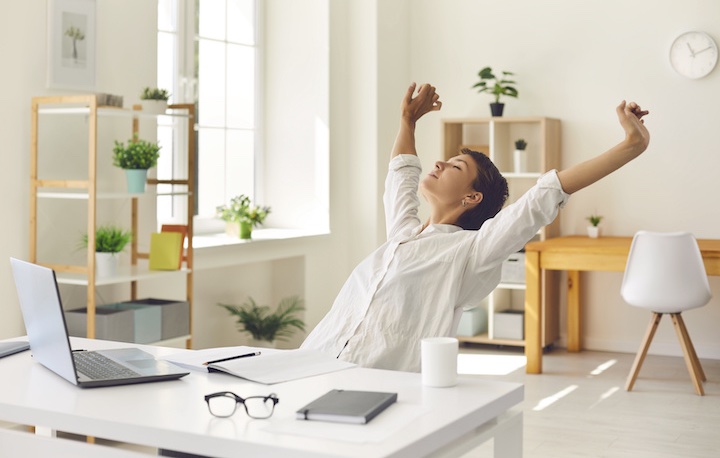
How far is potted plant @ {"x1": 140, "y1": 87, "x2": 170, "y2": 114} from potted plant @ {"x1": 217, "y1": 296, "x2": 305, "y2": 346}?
1450 mm

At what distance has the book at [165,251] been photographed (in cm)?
426

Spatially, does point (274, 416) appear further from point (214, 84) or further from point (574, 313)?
point (574, 313)

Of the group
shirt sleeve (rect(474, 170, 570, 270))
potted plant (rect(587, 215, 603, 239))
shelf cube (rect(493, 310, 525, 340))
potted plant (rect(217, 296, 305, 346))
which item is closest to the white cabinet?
shelf cube (rect(493, 310, 525, 340))

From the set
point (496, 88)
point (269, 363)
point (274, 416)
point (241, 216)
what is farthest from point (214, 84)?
point (274, 416)

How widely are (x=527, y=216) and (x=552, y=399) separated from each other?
2740mm

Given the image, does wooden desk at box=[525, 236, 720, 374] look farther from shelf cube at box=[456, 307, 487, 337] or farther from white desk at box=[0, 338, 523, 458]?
white desk at box=[0, 338, 523, 458]

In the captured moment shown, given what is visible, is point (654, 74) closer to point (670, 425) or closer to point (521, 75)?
point (521, 75)

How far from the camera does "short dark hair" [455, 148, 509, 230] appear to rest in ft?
8.35

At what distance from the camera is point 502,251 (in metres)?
2.26

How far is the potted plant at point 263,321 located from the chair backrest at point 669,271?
2023 millimetres

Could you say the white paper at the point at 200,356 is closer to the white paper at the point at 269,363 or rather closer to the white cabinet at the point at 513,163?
the white paper at the point at 269,363

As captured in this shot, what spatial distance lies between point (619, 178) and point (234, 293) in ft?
8.30

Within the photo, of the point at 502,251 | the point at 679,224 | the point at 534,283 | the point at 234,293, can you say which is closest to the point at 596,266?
the point at 534,283

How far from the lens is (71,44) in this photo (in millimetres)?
4172
